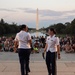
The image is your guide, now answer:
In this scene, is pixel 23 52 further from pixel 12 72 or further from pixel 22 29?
pixel 12 72

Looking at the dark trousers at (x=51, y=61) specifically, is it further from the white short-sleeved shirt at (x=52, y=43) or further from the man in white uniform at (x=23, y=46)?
the man in white uniform at (x=23, y=46)

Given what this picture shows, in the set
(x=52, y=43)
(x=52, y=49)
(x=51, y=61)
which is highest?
(x=52, y=43)

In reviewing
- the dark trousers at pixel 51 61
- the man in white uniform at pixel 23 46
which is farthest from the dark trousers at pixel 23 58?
the dark trousers at pixel 51 61

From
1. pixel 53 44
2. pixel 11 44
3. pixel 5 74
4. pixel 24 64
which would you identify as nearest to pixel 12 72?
pixel 5 74

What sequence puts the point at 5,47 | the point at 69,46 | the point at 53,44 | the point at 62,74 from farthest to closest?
the point at 5,47, the point at 69,46, the point at 62,74, the point at 53,44

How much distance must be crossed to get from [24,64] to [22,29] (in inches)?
43.1

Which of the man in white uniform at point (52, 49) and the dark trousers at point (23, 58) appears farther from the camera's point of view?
the dark trousers at point (23, 58)

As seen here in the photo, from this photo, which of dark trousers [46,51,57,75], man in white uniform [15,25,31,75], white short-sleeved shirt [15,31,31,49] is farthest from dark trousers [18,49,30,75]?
dark trousers [46,51,57,75]

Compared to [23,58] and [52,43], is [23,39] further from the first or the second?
[52,43]

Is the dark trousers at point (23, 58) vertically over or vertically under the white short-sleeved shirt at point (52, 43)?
under

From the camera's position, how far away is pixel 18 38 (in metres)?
9.68

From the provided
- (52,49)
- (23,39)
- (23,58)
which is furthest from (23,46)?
(52,49)

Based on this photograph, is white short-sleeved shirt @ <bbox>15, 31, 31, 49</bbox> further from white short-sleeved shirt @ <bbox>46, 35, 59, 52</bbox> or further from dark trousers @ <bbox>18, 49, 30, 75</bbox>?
white short-sleeved shirt @ <bbox>46, 35, 59, 52</bbox>

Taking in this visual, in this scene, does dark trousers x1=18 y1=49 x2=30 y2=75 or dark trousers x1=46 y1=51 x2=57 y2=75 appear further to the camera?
dark trousers x1=18 y1=49 x2=30 y2=75
